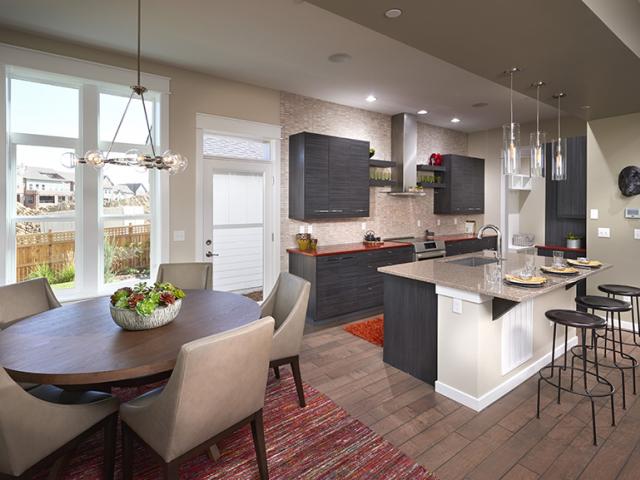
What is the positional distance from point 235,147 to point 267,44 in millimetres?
1406

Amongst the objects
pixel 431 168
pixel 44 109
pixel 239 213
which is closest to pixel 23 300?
pixel 44 109

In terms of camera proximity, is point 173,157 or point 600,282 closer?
point 173,157

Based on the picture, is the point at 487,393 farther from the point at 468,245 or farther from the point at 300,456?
the point at 468,245

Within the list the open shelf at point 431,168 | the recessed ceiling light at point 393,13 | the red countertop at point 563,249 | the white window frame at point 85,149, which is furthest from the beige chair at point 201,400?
the open shelf at point 431,168

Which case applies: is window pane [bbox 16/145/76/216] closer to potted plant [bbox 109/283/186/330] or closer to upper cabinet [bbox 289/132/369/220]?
potted plant [bbox 109/283/186/330]

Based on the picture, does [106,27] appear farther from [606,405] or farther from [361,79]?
[606,405]

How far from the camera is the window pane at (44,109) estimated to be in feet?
10.7

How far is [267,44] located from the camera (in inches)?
130

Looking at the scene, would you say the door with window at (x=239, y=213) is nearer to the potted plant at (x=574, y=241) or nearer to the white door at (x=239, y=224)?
the white door at (x=239, y=224)

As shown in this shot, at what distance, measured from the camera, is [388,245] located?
5137mm

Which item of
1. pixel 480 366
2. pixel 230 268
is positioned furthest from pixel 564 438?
pixel 230 268

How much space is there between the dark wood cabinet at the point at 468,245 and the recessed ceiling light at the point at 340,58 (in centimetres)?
341

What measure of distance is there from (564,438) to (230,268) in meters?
3.56

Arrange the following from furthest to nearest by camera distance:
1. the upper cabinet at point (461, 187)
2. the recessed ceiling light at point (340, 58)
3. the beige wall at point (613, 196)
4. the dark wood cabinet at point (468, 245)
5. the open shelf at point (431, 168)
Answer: the upper cabinet at point (461, 187), the open shelf at point (431, 168), the dark wood cabinet at point (468, 245), the beige wall at point (613, 196), the recessed ceiling light at point (340, 58)
